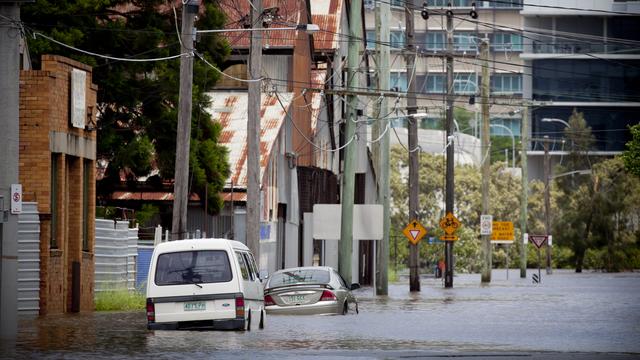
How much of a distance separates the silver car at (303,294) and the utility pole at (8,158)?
33.5 ft

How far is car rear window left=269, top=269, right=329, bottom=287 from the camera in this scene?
110ft

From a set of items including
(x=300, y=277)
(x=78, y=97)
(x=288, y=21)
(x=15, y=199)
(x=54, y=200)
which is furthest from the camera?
(x=288, y=21)

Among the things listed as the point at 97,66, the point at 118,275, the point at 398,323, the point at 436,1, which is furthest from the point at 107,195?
the point at 436,1

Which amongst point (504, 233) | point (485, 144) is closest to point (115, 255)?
point (485, 144)

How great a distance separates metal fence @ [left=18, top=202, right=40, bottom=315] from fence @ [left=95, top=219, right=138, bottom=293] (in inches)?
202

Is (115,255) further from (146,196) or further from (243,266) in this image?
(243,266)

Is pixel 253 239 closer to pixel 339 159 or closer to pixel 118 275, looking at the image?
pixel 118 275

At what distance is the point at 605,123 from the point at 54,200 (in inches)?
4262

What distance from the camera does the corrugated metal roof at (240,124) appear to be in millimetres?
48344

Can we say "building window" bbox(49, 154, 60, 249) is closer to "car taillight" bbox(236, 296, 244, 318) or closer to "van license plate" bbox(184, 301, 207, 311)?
"van license plate" bbox(184, 301, 207, 311)

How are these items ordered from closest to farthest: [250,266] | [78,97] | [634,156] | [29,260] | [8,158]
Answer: [8,158] < [250,266] < [29,260] < [78,97] < [634,156]

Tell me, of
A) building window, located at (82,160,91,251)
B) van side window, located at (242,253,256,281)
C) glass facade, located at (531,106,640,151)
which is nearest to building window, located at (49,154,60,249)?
building window, located at (82,160,91,251)

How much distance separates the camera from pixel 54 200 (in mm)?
32719

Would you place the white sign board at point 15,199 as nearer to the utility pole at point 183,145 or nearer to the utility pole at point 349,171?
the utility pole at point 183,145
